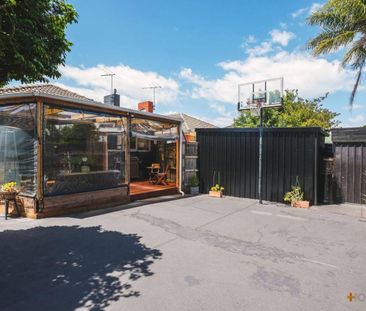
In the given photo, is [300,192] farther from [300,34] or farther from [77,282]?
[77,282]

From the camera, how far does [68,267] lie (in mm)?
3369

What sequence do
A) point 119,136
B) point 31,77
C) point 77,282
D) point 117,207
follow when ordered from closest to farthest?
point 77,282, point 31,77, point 117,207, point 119,136

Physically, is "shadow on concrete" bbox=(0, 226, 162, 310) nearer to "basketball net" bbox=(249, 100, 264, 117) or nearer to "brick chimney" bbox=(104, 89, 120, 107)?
"basketball net" bbox=(249, 100, 264, 117)

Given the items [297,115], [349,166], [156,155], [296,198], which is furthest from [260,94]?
[297,115]

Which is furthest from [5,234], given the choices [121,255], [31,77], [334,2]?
[334,2]

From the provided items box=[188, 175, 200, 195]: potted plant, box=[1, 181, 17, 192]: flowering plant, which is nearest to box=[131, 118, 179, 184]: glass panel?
box=[188, 175, 200, 195]: potted plant

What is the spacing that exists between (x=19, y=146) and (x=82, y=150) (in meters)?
1.47

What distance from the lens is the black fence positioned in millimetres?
7445

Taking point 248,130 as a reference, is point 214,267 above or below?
below

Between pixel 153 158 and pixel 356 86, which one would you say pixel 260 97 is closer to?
pixel 356 86

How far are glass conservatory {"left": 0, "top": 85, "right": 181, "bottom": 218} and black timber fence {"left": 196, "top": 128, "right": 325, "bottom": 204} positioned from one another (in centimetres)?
273

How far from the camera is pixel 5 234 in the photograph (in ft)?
15.0

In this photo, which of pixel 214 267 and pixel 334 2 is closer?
pixel 214 267

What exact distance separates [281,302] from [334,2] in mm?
8910
